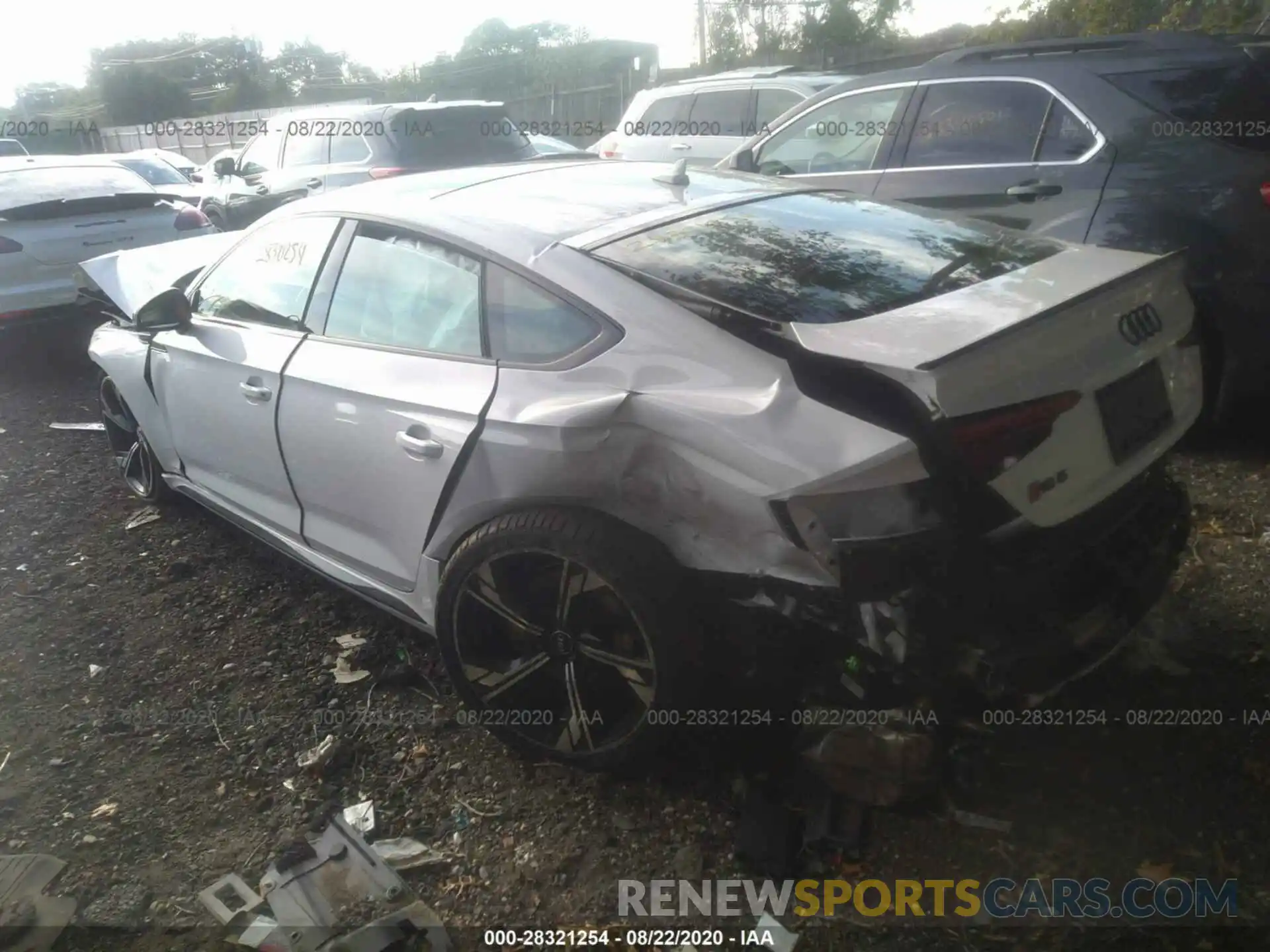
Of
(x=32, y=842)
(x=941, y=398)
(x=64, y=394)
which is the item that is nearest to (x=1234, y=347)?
(x=941, y=398)

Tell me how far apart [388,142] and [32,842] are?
24.4 feet

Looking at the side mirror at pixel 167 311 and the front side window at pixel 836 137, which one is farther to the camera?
the front side window at pixel 836 137

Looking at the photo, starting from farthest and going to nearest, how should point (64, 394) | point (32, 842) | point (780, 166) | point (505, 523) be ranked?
point (64, 394)
point (780, 166)
point (32, 842)
point (505, 523)

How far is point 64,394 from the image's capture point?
6.73m

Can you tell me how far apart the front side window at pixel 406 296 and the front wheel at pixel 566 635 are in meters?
0.62

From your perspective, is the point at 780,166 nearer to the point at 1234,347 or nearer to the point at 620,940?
the point at 1234,347

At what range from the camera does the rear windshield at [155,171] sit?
41.2 feet

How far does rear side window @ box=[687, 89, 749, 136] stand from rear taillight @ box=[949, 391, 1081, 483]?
8.00 m

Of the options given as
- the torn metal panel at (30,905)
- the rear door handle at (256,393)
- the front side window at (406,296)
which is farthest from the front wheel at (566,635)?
the torn metal panel at (30,905)

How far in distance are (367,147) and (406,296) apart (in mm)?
6745

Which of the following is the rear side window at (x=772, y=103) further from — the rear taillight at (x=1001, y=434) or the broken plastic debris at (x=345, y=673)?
the rear taillight at (x=1001, y=434)

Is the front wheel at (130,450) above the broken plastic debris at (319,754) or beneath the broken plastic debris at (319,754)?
above

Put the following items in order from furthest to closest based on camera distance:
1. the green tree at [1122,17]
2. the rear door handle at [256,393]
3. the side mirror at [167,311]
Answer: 1. the green tree at [1122,17]
2. the side mirror at [167,311]
3. the rear door handle at [256,393]

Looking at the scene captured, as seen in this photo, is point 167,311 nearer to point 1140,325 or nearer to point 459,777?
point 459,777
